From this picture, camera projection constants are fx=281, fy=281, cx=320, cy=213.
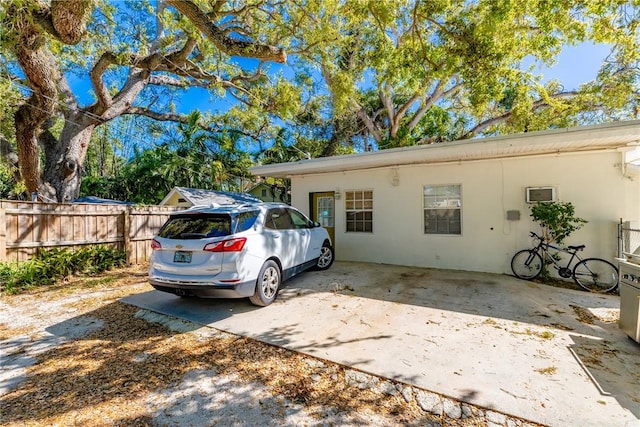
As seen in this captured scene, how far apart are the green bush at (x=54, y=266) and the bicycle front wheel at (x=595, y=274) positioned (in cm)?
1095

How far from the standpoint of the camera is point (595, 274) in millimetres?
5715

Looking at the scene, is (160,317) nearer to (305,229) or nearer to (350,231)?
(305,229)

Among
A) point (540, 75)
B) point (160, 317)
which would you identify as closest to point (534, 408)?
point (160, 317)

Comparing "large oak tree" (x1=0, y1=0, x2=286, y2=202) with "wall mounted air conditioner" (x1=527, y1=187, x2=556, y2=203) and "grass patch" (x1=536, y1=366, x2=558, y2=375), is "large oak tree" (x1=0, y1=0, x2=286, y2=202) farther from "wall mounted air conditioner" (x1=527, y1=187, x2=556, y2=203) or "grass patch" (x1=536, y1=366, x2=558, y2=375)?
"grass patch" (x1=536, y1=366, x2=558, y2=375)


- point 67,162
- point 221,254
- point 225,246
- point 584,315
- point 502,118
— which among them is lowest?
point 584,315

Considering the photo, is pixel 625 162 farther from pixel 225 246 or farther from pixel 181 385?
pixel 181 385

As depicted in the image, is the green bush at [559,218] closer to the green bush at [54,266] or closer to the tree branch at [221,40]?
the tree branch at [221,40]

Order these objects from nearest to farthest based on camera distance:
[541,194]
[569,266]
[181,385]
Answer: [181,385] < [569,266] < [541,194]

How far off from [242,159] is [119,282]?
47.8 ft

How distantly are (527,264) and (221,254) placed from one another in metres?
6.49

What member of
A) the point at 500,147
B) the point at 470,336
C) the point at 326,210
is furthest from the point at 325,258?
the point at 500,147

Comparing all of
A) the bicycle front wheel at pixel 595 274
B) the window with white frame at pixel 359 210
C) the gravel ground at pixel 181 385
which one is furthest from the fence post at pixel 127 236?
the bicycle front wheel at pixel 595 274

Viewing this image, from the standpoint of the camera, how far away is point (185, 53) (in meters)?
8.23

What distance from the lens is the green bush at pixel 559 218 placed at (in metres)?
5.71
